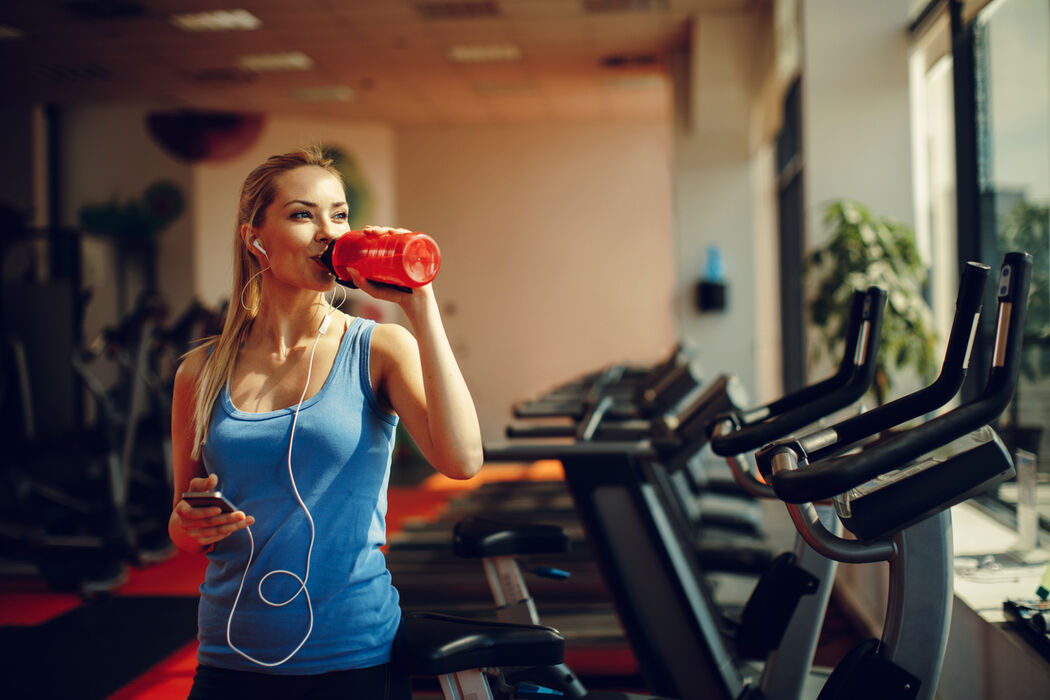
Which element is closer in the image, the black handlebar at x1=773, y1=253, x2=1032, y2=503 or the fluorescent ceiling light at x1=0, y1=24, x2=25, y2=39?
the black handlebar at x1=773, y1=253, x2=1032, y2=503

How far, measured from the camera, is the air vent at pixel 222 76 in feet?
26.1

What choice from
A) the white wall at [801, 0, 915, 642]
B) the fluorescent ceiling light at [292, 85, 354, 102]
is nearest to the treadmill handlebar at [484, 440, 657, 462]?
the white wall at [801, 0, 915, 642]

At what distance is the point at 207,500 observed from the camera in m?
1.09

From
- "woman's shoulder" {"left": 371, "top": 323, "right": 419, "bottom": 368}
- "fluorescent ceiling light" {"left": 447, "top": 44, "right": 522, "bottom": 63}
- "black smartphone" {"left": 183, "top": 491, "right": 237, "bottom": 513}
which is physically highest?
"fluorescent ceiling light" {"left": 447, "top": 44, "right": 522, "bottom": 63}

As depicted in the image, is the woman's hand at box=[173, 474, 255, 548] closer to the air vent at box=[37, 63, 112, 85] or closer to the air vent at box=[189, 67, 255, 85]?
the air vent at box=[189, 67, 255, 85]

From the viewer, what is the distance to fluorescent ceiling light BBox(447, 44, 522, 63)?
7.37m

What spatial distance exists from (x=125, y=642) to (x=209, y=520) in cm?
257

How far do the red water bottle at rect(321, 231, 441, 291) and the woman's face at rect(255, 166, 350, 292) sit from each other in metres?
0.14

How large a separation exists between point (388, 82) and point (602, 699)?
7647mm

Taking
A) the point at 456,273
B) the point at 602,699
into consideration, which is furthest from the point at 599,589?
the point at 456,273

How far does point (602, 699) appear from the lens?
1654mm

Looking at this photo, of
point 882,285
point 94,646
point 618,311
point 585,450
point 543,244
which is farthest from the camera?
point 543,244

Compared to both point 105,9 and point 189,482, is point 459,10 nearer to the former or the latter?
point 105,9

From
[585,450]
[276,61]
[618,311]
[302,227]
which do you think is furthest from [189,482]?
[618,311]
